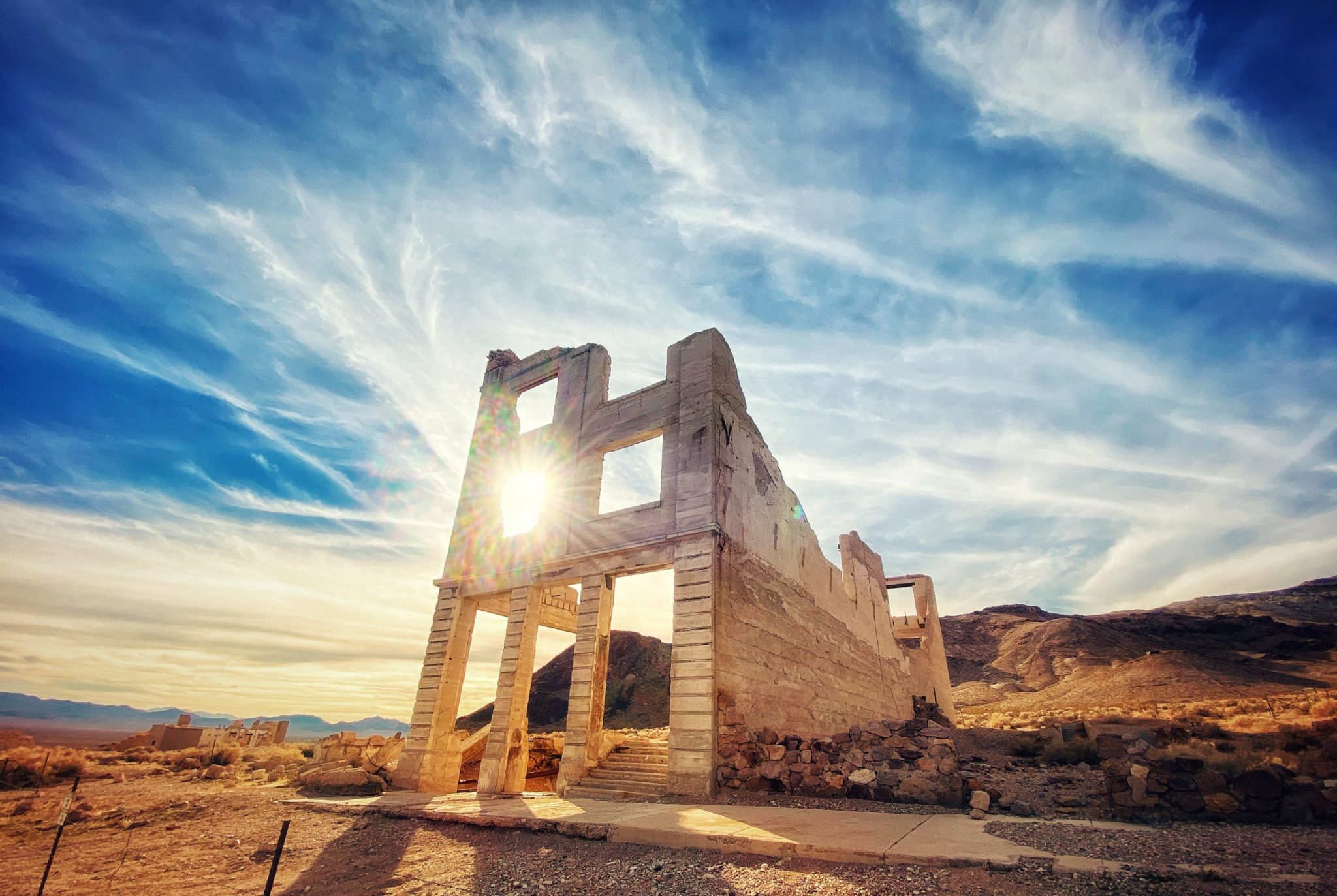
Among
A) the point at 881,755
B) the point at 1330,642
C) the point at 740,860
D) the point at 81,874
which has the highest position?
the point at 1330,642

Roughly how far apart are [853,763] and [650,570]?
15.2ft

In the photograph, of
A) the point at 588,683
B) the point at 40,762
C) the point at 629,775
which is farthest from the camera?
the point at 40,762

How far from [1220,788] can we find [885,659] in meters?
15.3

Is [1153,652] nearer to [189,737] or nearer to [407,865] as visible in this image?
[407,865]

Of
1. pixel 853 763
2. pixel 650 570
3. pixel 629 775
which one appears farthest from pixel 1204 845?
pixel 650 570

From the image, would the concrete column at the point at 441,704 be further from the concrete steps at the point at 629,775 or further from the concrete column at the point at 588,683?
the concrete steps at the point at 629,775

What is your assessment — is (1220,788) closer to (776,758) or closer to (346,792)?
(776,758)

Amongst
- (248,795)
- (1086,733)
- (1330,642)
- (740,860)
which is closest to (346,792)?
(248,795)

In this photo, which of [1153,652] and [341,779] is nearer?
[341,779]

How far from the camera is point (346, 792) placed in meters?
10.7

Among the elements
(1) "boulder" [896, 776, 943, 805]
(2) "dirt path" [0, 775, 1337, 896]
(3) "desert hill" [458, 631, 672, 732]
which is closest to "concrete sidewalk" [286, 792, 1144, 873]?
(2) "dirt path" [0, 775, 1337, 896]

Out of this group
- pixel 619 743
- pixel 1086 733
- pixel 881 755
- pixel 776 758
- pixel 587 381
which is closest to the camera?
pixel 881 755

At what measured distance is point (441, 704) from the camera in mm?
12289

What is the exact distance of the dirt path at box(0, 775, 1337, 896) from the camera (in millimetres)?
3533
